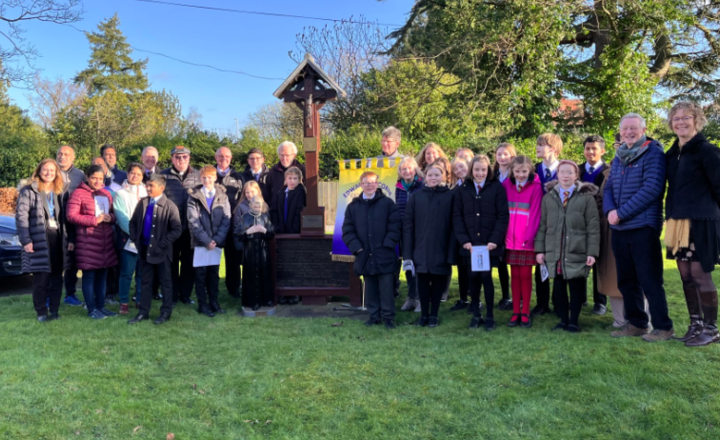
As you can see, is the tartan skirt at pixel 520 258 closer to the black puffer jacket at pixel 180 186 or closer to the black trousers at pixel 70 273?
the black puffer jacket at pixel 180 186

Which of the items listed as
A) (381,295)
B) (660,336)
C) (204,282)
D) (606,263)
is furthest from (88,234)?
(660,336)

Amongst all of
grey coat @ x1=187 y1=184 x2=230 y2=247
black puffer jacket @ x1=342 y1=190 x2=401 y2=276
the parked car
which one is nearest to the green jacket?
black puffer jacket @ x1=342 y1=190 x2=401 y2=276

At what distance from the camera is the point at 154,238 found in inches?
235

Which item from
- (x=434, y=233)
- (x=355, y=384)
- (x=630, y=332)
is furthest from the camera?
(x=434, y=233)

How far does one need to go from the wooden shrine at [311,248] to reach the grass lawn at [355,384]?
119 centimetres

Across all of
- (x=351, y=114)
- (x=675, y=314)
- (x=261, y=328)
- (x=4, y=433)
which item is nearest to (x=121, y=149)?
(x=351, y=114)

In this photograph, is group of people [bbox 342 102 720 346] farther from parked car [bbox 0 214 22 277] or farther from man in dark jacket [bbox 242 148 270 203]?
parked car [bbox 0 214 22 277]

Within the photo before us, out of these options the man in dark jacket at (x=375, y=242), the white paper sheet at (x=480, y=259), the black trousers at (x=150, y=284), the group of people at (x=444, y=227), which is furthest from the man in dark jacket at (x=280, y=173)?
the white paper sheet at (x=480, y=259)

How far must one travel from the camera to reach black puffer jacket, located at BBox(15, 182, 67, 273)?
585cm

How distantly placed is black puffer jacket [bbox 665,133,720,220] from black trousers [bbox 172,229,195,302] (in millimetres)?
5527

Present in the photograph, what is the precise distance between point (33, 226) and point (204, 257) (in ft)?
6.32

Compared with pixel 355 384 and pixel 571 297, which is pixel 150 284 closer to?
pixel 355 384

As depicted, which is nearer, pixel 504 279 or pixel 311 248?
pixel 504 279

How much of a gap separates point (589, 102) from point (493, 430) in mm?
14606
